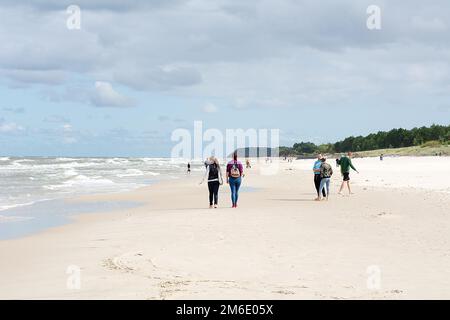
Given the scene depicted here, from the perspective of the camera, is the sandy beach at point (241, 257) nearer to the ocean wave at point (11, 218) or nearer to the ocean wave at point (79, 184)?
the ocean wave at point (11, 218)

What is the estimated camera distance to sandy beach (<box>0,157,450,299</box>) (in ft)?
21.3

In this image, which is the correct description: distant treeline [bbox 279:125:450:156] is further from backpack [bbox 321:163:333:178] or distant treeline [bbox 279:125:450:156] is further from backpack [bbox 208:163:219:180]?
backpack [bbox 208:163:219:180]

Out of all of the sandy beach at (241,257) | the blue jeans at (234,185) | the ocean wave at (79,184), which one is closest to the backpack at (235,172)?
the blue jeans at (234,185)

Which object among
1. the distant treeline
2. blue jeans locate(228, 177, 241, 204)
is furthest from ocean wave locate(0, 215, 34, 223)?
the distant treeline

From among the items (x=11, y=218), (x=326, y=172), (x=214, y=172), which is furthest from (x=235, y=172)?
(x=11, y=218)

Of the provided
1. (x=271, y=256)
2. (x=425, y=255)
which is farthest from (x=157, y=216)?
(x=425, y=255)

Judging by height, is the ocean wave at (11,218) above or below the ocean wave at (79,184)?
below

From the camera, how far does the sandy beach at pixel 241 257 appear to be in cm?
648

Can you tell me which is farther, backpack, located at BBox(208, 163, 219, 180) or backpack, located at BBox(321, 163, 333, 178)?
backpack, located at BBox(321, 163, 333, 178)

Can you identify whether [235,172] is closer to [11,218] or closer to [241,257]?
[11,218]

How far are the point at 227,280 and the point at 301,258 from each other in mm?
1885

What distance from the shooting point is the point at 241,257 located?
27.8 ft

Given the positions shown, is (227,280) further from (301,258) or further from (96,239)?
(96,239)
